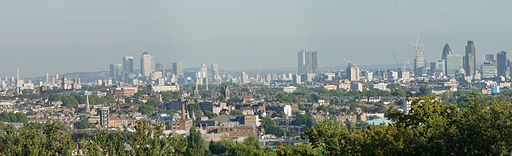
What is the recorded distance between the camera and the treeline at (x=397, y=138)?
883 inches

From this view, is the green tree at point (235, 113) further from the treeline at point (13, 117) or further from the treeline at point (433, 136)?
the treeline at point (433, 136)

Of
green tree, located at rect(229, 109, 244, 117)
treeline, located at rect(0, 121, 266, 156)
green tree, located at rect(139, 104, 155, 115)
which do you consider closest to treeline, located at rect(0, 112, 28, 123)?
green tree, located at rect(139, 104, 155, 115)

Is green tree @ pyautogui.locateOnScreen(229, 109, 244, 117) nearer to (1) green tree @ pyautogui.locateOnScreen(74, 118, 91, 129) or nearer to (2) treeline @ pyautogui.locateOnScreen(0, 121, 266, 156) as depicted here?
(1) green tree @ pyautogui.locateOnScreen(74, 118, 91, 129)

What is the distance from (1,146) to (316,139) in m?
8.50

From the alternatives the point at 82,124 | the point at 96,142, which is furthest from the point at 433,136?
the point at 82,124

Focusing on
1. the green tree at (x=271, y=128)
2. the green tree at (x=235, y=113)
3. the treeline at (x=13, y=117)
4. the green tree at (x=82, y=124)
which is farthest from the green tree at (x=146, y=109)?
the green tree at (x=271, y=128)

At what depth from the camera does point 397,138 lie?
76.7 ft

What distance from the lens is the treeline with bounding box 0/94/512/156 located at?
22.4 metres

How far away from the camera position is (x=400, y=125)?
2538 cm

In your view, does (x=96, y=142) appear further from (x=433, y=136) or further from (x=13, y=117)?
(x=13, y=117)

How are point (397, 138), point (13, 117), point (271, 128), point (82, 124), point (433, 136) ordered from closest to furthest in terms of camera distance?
point (397, 138) < point (433, 136) < point (271, 128) < point (82, 124) < point (13, 117)

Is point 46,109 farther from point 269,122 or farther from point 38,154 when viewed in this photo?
point 38,154

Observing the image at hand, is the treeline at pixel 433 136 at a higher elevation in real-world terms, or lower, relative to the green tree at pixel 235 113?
higher

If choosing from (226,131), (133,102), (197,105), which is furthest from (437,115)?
(133,102)
